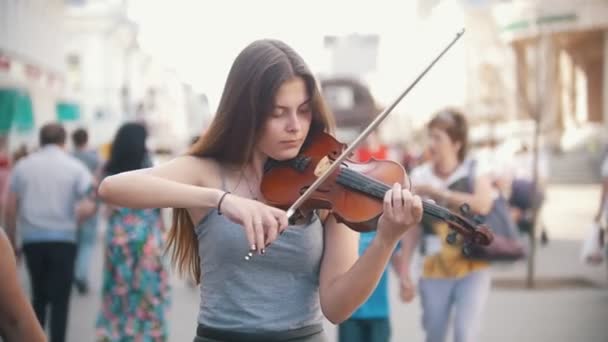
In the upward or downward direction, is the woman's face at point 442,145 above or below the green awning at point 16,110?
below

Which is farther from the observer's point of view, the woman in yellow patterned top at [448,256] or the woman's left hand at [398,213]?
the woman in yellow patterned top at [448,256]

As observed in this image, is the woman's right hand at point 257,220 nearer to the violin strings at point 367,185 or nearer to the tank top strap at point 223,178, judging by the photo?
the tank top strap at point 223,178

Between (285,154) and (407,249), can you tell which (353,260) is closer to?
A: (285,154)

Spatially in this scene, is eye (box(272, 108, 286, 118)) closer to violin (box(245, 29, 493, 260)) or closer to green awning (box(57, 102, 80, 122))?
violin (box(245, 29, 493, 260))

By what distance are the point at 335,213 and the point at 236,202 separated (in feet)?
1.32

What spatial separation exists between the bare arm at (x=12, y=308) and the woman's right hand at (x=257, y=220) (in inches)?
20.7

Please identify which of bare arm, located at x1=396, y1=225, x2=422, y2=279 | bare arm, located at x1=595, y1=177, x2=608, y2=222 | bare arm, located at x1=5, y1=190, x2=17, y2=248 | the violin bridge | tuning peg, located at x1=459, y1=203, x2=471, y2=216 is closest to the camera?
the violin bridge

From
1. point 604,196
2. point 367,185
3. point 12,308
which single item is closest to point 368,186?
point 367,185

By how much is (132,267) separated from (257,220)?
381cm

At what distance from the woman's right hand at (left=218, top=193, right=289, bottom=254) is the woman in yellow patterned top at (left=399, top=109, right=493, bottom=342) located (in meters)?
2.73

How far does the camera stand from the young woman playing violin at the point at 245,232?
83.0 inches

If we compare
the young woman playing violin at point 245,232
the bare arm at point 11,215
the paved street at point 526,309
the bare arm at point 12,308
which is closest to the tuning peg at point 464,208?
the young woman playing violin at point 245,232

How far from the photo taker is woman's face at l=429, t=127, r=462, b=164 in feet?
15.8

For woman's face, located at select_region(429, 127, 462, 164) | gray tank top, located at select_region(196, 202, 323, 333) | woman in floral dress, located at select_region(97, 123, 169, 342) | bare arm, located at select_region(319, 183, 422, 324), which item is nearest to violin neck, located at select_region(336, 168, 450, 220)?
bare arm, located at select_region(319, 183, 422, 324)
